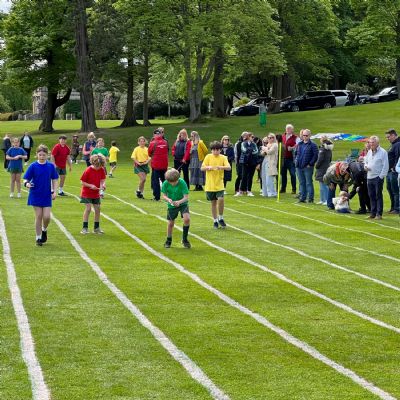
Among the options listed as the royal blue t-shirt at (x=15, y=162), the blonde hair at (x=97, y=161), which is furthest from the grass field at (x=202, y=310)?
the royal blue t-shirt at (x=15, y=162)

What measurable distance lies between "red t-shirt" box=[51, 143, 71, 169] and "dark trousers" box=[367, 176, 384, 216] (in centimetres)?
949

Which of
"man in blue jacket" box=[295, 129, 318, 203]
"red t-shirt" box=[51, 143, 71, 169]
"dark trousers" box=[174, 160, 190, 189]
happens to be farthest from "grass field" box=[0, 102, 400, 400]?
"dark trousers" box=[174, 160, 190, 189]

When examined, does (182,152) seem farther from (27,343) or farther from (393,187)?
(27,343)

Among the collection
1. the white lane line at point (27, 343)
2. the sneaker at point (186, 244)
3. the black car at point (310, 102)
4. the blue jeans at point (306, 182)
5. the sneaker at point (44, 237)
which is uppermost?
the black car at point (310, 102)

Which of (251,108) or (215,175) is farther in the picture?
(251,108)

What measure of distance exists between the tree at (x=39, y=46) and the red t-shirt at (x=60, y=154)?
3543cm

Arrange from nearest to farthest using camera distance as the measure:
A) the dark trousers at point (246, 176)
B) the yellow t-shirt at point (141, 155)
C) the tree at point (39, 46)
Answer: the yellow t-shirt at point (141, 155), the dark trousers at point (246, 176), the tree at point (39, 46)

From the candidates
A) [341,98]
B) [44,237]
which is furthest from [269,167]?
[341,98]

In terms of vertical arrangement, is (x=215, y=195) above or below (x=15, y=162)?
below

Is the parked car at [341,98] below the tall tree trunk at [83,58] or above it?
below

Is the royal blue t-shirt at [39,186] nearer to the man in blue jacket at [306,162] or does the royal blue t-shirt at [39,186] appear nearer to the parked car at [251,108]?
the man in blue jacket at [306,162]

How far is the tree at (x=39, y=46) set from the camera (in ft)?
207

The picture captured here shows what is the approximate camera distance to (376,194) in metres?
22.8

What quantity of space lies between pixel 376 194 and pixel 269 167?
20.8 feet
